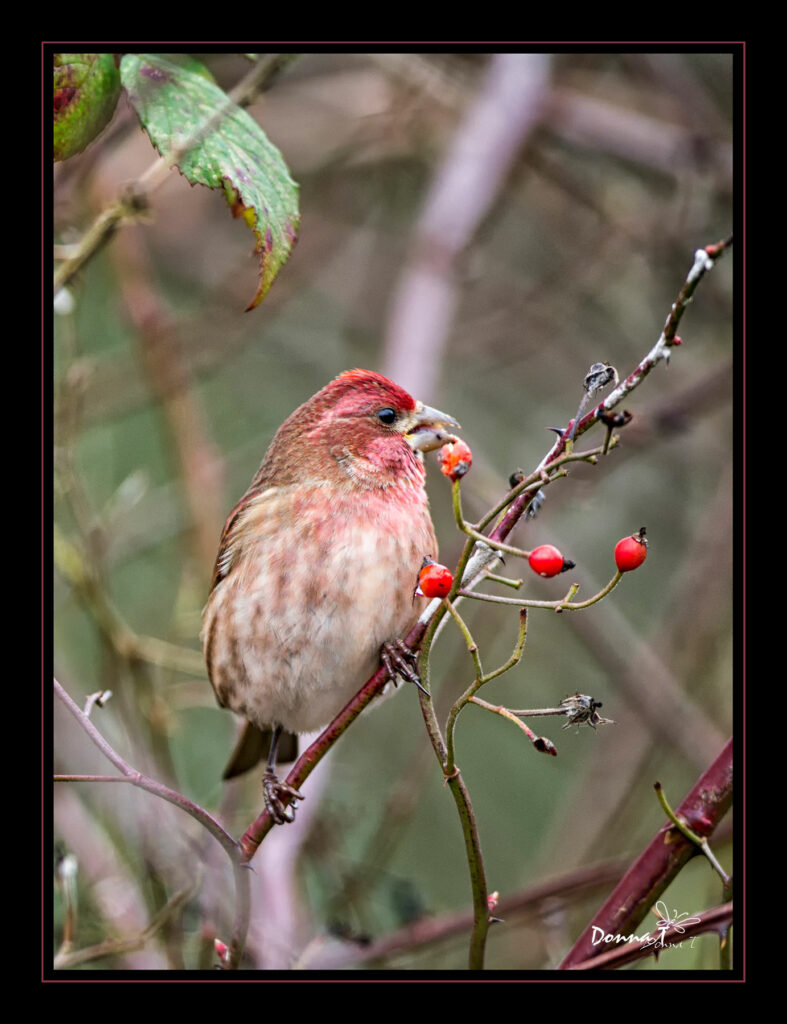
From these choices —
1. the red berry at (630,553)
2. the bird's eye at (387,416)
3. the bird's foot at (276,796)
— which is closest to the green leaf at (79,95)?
the bird's eye at (387,416)

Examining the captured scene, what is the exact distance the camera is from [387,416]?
10.3ft

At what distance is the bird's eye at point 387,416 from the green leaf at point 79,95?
1051 millimetres

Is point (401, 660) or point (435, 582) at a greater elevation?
point (401, 660)

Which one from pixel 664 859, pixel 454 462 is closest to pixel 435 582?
pixel 454 462

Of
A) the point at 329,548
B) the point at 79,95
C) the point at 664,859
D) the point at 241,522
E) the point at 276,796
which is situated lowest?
the point at 664,859

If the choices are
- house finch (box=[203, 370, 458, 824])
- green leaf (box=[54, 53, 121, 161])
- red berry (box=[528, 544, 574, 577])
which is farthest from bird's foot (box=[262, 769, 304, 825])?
green leaf (box=[54, 53, 121, 161])

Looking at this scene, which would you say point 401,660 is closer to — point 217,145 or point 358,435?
point 358,435

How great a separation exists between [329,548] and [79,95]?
1304 millimetres

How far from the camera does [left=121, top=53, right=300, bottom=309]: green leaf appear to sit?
225cm

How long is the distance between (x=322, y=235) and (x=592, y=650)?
247 cm
